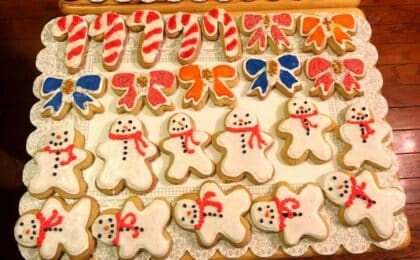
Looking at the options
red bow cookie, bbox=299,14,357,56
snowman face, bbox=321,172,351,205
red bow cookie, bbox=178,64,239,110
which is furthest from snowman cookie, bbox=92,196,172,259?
red bow cookie, bbox=299,14,357,56

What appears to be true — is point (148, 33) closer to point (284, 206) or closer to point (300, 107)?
point (300, 107)

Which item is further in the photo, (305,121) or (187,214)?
(305,121)

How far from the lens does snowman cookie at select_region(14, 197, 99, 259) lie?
1.12 m

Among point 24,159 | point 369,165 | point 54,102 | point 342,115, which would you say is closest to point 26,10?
point 24,159

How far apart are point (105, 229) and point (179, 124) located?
360 mm

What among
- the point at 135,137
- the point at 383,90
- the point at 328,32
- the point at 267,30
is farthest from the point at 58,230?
the point at 383,90

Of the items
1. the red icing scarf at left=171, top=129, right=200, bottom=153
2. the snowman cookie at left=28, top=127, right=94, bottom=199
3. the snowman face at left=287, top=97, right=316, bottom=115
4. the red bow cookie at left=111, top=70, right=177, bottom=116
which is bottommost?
the snowman cookie at left=28, top=127, right=94, bottom=199

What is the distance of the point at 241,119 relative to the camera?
124cm

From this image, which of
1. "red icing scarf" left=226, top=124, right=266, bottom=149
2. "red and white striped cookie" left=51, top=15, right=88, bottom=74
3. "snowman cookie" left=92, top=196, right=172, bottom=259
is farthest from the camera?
"red and white striped cookie" left=51, top=15, right=88, bottom=74

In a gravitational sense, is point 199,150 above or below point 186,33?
below

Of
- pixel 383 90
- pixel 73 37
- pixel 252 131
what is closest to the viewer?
pixel 252 131

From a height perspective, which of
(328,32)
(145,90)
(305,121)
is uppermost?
(328,32)

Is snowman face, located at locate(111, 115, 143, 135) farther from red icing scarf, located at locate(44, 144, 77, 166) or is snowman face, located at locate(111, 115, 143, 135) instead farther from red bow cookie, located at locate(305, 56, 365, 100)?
red bow cookie, located at locate(305, 56, 365, 100)

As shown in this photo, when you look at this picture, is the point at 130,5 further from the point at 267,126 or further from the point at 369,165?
the point at 369,165
